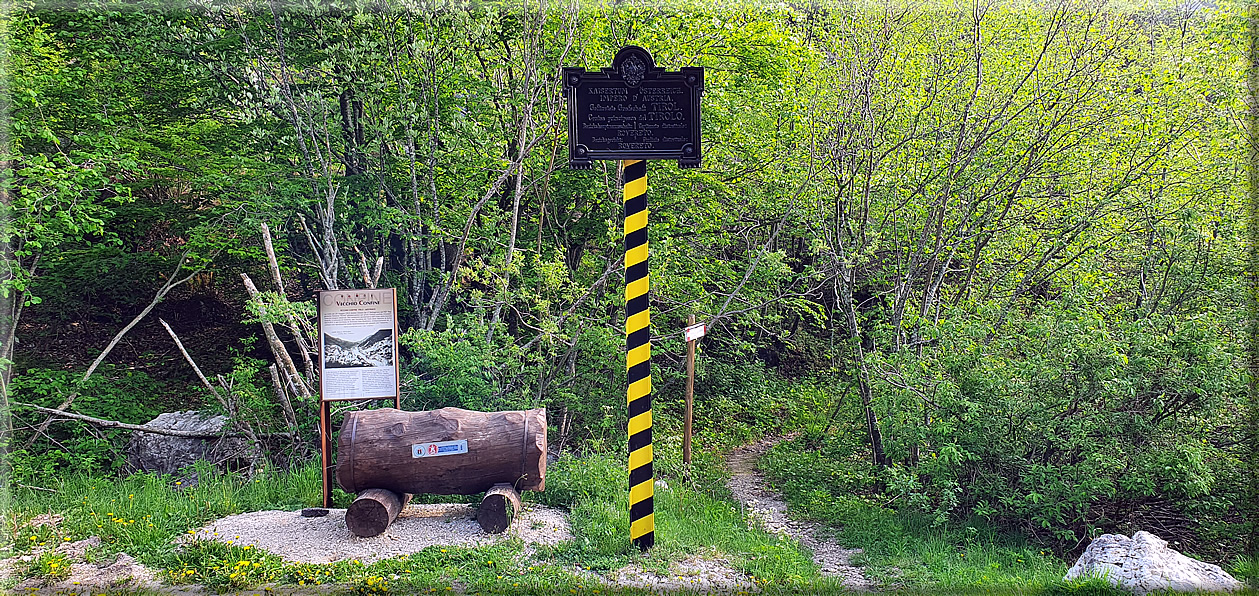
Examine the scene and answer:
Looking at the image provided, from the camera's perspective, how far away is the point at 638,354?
585 cm

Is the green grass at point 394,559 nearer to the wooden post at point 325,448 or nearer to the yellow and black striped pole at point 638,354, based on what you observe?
the yellow and black striped pole at point 638,354

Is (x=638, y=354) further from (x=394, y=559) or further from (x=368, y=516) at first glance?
(x=368, y=516)

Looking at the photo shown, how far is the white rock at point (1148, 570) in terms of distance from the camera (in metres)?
5.12

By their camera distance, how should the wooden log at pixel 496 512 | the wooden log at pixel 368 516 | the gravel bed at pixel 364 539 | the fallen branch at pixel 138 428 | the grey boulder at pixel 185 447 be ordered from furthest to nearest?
1. the grey boulder at pixel 185 447
2. the fallen branch at pixel 138 428
3. the wooden log at pixel 496 512
4. the wooden log at pixel 368 516
5. the gravel bed at pixel 364 539

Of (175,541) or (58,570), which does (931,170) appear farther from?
(58,570)

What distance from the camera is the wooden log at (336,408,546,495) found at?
20.1 feet

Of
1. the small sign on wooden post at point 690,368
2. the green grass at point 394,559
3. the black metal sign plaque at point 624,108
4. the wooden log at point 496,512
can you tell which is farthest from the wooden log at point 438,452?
the black metal sign plaque at point 624,108

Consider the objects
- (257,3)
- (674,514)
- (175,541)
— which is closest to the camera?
(175,541)

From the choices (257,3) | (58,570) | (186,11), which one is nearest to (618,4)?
(257,3)

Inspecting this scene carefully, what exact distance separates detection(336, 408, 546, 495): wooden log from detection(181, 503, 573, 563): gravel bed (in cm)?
28

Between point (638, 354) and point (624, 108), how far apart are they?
1818 millimetres

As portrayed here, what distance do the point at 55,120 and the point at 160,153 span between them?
0.99 metres

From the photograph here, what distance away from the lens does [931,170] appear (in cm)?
827

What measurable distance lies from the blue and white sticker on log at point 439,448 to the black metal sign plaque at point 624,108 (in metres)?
2.43
